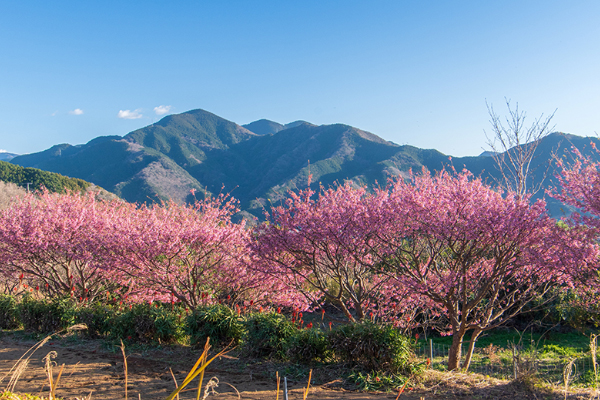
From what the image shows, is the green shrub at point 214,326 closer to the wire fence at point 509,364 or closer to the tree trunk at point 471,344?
the wire fence at point 509,364

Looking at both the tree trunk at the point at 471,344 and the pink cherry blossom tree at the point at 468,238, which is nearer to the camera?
the pink cherry blossom tree at the point at 468,238

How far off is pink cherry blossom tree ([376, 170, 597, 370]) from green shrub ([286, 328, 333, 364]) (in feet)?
5.36

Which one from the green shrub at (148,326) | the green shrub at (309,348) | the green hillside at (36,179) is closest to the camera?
the green shrub at (309,348)

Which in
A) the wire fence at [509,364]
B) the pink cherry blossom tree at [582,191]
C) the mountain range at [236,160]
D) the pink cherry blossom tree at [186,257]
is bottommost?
the wire fence at [509,364]

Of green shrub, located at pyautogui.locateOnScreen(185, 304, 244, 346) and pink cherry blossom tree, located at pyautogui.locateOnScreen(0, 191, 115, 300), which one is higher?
pink cherry blossom tree, located at pyautogui.locateOnScreen(0, 191, 115, 300)

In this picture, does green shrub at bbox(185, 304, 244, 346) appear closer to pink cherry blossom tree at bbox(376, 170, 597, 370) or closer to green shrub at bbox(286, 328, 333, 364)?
green shrub at bbox(286, 328, 333, 364)

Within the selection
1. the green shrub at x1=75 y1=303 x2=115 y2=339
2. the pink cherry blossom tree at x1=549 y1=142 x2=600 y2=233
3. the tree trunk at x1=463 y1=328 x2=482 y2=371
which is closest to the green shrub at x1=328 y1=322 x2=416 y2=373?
the tree trunk at x1=463 y1=328 x2=482 y2=371

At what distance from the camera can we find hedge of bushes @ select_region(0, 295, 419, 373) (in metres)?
5.65

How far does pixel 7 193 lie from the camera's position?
3575cm

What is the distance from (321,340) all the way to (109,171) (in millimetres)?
103286

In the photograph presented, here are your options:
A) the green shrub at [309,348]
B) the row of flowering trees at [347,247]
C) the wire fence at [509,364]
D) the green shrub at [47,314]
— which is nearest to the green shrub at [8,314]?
the green shrub at [47,314]

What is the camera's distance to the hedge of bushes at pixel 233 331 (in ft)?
18.5

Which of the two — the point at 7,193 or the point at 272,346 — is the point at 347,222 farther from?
the point at 7,193

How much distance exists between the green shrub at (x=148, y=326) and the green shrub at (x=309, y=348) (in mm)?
2647
